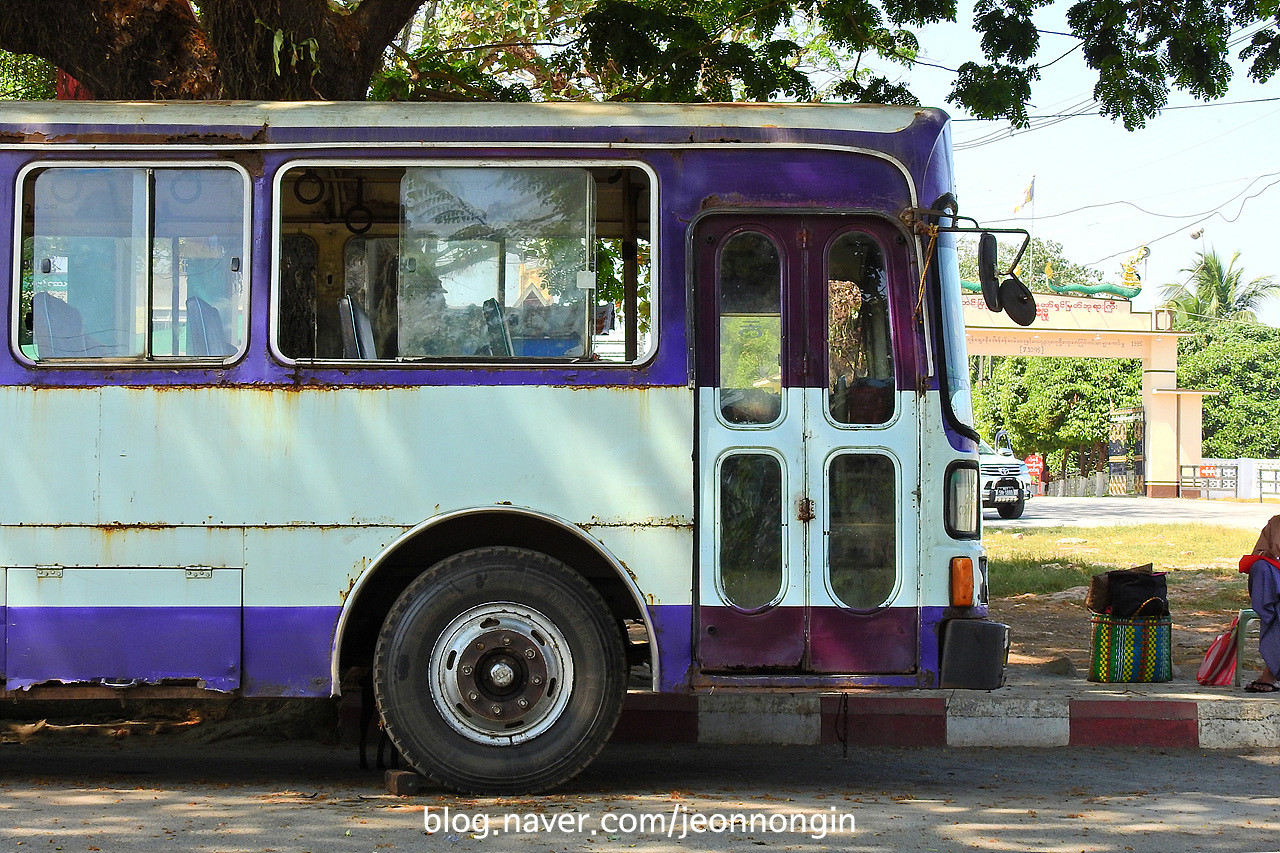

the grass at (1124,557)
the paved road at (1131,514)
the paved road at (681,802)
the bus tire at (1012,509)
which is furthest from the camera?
the bus tire at (1012,509)

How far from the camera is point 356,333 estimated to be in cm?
524

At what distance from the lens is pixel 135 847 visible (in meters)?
4.36

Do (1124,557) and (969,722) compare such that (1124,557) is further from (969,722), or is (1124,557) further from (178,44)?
(178,44)

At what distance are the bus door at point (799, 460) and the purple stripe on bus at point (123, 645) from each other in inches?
76.5

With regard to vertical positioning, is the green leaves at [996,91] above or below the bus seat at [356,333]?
above

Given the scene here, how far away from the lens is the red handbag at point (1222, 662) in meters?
7.45

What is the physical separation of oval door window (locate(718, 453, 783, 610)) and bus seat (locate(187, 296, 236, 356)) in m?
2.12

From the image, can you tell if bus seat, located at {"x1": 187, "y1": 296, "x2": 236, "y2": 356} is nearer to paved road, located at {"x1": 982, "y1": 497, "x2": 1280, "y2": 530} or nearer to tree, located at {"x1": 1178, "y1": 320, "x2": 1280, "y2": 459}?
paved road, located at {"x1": 982, "y1": 497, "x2": 1280, "y2": 530}

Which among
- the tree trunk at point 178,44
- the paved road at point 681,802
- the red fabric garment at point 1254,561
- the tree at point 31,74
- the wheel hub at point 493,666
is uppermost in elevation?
the tree at point 31,74

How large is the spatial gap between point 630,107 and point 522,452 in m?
1.53

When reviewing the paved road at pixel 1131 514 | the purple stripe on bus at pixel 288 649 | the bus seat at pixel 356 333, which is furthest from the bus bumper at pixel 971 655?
the paved road at pixel 1131 514

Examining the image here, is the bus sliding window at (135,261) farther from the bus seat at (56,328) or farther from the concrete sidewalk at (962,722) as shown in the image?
the concrete sidewalk at (962,722)

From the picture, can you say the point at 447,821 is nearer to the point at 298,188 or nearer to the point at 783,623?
the point at 783,623

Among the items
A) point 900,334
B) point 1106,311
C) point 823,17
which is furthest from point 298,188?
point 1106,311
